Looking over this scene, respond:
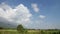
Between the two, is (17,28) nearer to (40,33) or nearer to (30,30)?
(30,30)

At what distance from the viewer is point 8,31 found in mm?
5273

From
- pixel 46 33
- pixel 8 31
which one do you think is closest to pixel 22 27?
pixel 8 31

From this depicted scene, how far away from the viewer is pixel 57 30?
552cm

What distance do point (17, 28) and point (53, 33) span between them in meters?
1.65

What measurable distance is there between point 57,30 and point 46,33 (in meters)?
0.51

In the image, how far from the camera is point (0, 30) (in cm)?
518

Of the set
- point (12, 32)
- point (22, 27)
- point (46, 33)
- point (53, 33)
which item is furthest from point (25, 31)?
point (53, 33)

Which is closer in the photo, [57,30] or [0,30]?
[0,30]

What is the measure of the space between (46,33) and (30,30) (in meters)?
0.75

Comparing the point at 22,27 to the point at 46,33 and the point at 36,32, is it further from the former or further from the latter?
the point at 46,33

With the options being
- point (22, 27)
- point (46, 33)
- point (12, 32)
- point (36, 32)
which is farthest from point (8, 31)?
point (46, 33)

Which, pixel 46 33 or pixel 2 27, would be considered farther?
pixel 46 33

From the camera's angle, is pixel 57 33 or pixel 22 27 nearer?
pixel 22 27

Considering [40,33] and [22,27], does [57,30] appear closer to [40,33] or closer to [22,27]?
[40,33]
